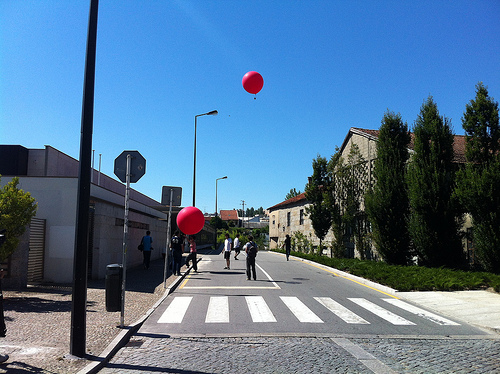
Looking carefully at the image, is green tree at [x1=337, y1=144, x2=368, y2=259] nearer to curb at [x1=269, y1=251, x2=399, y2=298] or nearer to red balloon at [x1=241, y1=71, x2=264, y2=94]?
curb at [x1=269, y1=251, x2=399, y2=298]

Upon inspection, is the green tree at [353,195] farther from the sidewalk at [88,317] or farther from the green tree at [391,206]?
the sidewalk at [88,317]

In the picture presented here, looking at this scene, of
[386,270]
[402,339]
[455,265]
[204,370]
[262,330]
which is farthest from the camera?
[455,265]

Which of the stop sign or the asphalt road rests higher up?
the stop sign

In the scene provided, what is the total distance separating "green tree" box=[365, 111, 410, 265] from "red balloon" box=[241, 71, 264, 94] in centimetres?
1181

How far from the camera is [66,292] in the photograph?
12.7 m

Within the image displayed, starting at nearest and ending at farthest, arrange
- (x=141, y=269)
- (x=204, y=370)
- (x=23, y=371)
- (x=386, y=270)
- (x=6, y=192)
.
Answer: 1. (x=23, y=371)
2. (x=204, y=370)
3. (x=6, y=192)
4. (x=386, y=270)
5. (x=141, y=269)

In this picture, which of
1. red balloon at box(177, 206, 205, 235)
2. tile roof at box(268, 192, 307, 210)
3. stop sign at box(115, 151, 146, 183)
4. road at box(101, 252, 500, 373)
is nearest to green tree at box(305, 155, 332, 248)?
tile roof at box(268, 192, 307, 210)

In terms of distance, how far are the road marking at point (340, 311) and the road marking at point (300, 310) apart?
1.92 feet

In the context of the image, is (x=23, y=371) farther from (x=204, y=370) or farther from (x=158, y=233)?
(x=158, y=233)

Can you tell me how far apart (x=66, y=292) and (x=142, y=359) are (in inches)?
298

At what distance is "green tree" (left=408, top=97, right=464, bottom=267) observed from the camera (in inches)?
757

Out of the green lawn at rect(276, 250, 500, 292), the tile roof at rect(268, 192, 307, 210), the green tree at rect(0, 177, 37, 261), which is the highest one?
the tile roof at rect(268, 192, 307, 210)

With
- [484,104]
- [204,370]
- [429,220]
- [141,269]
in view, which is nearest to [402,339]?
A: [204,370]

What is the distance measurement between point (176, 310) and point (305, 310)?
3.20 metres
